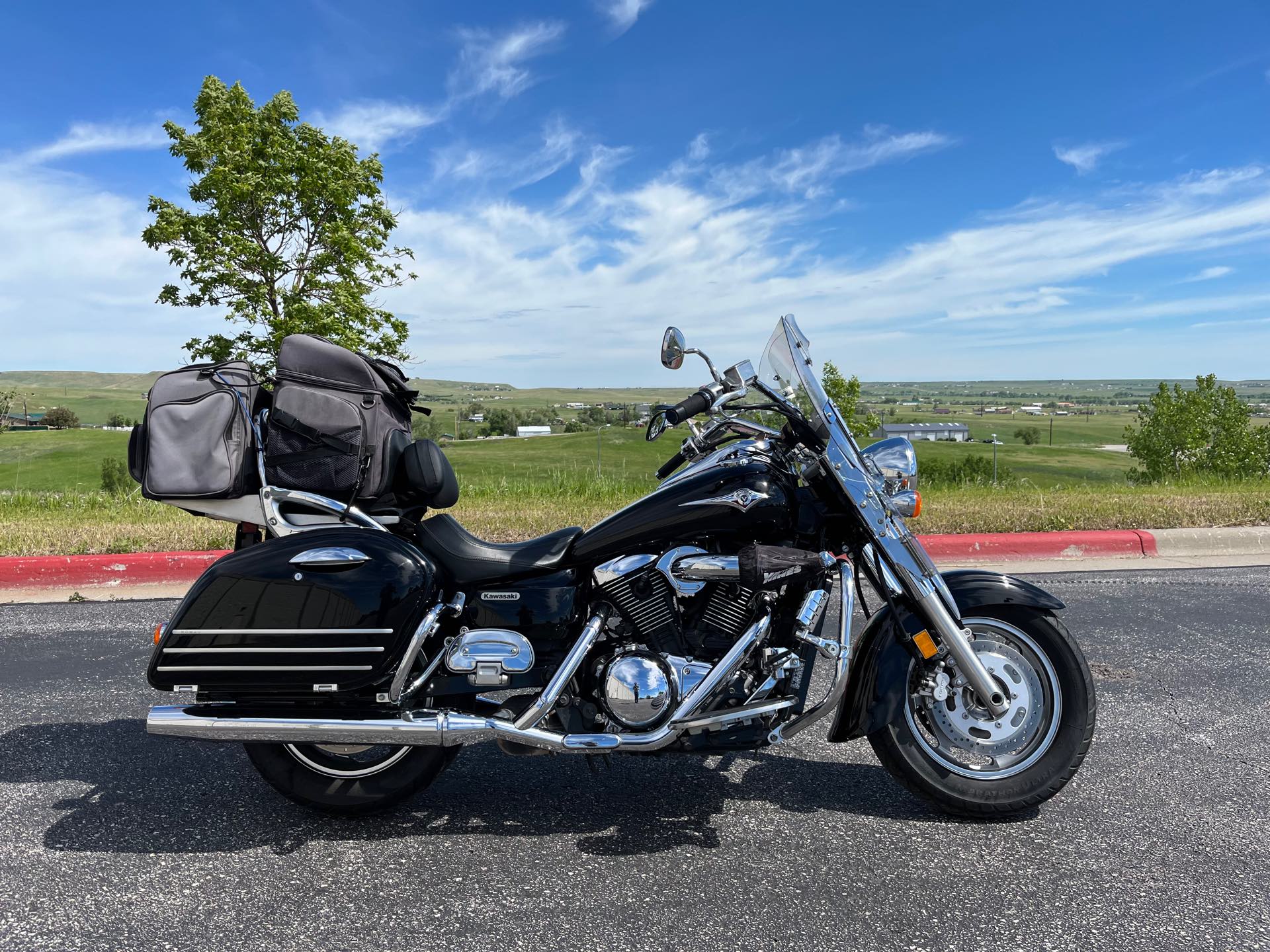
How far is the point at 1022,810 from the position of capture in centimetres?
286

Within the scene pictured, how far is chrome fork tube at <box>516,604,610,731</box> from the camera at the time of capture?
264cm

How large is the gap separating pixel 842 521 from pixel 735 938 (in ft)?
4.10

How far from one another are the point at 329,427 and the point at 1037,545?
244 inches

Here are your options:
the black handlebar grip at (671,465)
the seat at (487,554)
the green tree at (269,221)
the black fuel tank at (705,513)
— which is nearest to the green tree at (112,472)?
the green tree at (269,221)

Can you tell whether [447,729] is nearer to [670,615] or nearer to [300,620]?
[300,620]

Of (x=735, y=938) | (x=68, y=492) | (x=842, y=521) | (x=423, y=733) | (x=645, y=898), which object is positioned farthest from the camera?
(x=68, y=492)

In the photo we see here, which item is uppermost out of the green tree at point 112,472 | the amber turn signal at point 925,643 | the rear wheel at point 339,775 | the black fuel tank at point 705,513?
the black fuel tank at point 705,513

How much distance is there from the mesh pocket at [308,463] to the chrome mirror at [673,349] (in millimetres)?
981

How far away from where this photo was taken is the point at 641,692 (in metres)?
2.59

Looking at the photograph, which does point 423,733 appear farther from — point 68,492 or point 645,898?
point 68,492

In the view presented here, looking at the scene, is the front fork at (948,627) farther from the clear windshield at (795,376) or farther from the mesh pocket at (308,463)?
the mesh pocket at (308,463)

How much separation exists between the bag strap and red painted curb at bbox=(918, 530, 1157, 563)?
5.36 metres

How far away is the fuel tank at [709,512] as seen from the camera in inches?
104

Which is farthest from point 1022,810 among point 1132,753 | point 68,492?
point 68,492
